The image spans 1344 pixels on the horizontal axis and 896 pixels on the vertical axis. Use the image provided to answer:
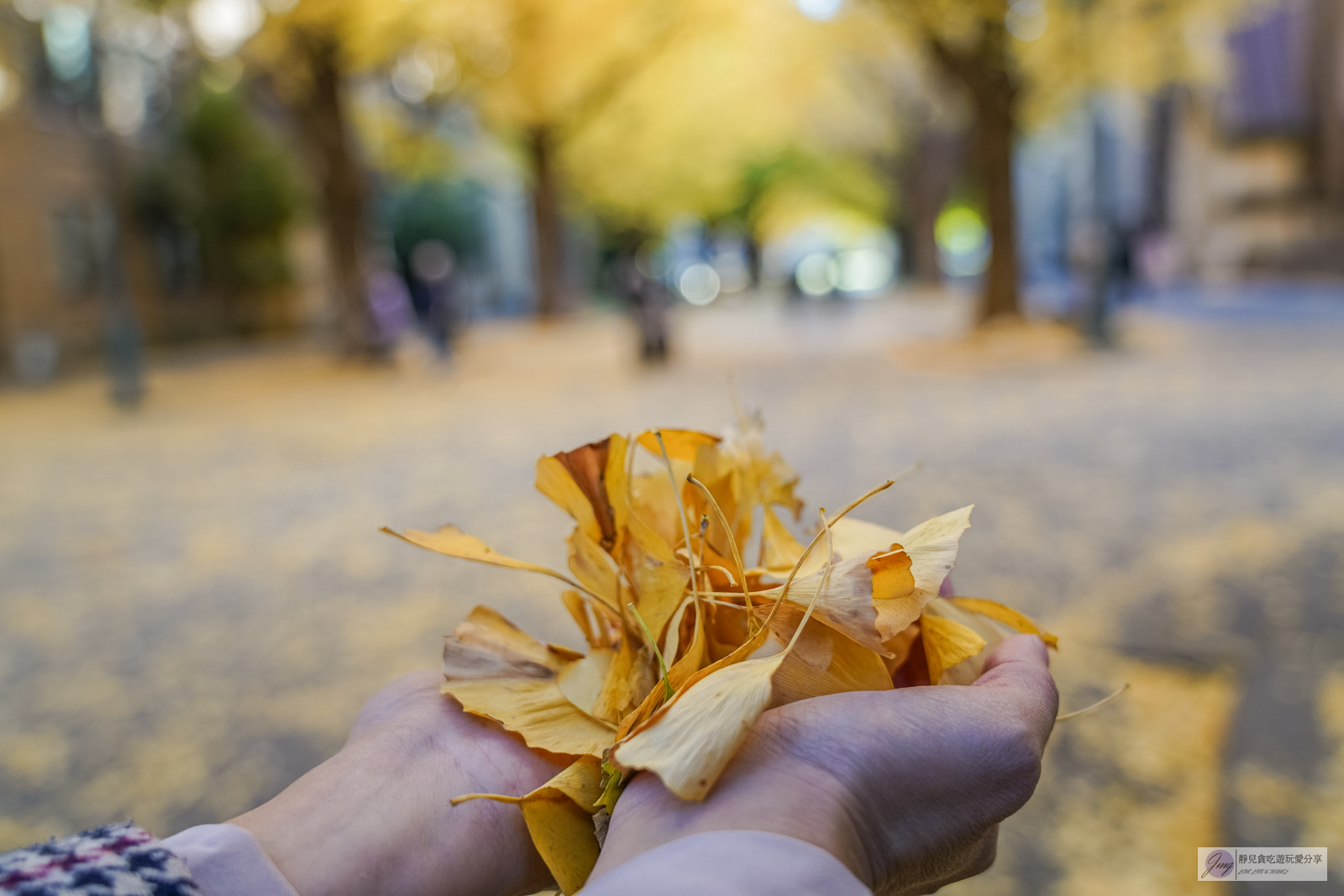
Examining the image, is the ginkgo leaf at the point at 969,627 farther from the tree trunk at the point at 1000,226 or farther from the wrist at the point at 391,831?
the tree trunk at the point at 1000,226

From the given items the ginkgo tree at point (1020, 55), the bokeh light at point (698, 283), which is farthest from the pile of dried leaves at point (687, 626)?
the bokeh light at point (698, 283)

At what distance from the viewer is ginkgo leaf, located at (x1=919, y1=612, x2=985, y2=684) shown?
1039mm

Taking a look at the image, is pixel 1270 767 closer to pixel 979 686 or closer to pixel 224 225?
pixel 979 686

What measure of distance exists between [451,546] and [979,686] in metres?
0.53

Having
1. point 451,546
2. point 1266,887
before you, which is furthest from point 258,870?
point 1266,887

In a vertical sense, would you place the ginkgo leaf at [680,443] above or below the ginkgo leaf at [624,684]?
above

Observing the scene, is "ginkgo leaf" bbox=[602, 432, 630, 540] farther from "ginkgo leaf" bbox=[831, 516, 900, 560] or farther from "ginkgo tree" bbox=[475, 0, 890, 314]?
"ginkgo tree" bbox=[475, 0, 890, 314]

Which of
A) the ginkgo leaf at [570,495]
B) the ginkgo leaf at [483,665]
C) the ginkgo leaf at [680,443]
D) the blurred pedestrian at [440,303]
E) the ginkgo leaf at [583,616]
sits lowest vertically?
the ginkgo leaf at [483,665]

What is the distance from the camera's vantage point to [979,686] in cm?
100

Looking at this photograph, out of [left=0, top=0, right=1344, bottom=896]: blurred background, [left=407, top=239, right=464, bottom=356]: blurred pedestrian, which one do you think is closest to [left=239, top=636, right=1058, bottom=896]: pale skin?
[left=0, top=0, right=1344, bottom=896]: blurred background

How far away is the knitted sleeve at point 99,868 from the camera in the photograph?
2.79ft

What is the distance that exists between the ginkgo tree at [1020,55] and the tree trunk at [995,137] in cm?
1

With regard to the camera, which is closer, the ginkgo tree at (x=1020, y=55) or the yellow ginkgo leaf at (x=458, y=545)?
the yellow ginkgo leaf at (x=458, y=545)

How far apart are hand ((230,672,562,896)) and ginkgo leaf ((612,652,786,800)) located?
28cm
